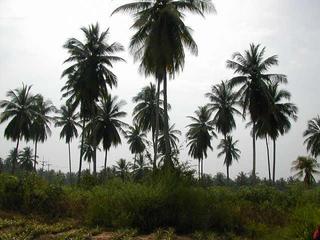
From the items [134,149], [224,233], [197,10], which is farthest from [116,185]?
[134,149]

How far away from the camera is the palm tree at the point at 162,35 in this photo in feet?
71.6

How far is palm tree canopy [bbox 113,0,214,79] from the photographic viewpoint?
71.6 ft

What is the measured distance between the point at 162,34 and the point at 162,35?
55 millimetres

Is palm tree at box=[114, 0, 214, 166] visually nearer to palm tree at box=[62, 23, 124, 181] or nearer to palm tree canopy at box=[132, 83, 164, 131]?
palm tree at box=[62, 23, 124, 181]

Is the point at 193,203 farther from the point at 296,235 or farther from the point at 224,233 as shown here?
the point at 296,235

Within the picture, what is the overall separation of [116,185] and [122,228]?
273 cm

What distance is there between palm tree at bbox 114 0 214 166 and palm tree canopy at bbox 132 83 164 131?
1977 centimetres

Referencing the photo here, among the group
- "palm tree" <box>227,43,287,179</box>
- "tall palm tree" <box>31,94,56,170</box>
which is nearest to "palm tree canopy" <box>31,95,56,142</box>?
"tall palm tree" <box>31,94,56,170</box>

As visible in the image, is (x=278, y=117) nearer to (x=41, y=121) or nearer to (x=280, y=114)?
(x=280, y=114)

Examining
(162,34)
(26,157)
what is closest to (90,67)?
(162,34)

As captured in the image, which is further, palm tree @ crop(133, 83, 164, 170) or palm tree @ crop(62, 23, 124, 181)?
palm tree @ crop(133, 83, 164, 170)

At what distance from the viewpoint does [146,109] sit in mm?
43312

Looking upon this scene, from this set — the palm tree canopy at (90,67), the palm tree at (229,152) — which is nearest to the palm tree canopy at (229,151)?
the palm tree at (229,152)

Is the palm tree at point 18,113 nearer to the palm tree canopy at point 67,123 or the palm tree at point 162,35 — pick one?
the palm tree canopy at point 67,123
